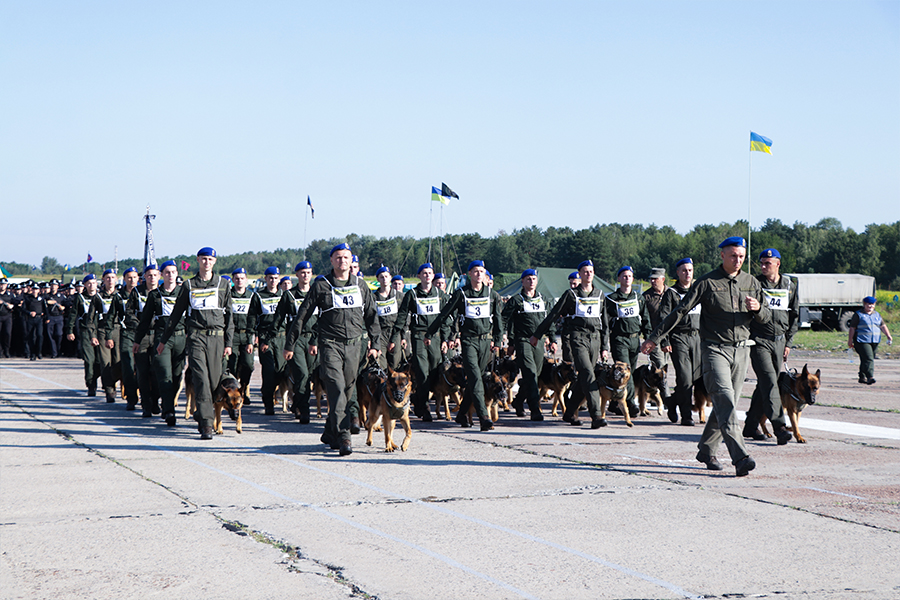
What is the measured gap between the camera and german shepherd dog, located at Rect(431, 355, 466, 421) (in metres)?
12.2

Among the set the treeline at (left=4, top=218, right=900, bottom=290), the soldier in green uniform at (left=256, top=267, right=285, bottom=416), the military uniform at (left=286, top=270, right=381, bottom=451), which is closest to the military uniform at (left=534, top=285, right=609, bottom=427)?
the military uniform at (left=286, top=270, right=381, bottom=451)

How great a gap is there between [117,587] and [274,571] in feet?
2.78

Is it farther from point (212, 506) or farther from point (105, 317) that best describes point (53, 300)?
point (212, 506)

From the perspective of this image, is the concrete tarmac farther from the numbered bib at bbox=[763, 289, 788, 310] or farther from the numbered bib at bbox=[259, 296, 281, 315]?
the numbered bib at bbox=[259, 296, 281, 315]

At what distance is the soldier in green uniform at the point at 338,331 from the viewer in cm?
933

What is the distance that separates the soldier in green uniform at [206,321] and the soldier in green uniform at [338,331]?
1.53m

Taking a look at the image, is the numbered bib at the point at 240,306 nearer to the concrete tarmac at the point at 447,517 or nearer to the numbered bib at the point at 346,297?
the concrete tarmac at the point at 447,517

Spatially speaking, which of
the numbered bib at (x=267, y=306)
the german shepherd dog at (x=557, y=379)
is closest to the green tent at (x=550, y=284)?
the german shepherd dog at (x=557, y=379)

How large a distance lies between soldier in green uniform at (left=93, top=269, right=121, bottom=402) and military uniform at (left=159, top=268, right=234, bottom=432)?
4488 millimetres

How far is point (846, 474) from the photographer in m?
8.15

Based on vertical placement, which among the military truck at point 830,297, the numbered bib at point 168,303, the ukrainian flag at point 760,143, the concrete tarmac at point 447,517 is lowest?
the concrete tarmac at point 447,517

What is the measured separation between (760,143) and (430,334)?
29341 millimetres

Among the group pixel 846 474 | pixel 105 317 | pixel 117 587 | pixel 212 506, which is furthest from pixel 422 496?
pixel 105 317

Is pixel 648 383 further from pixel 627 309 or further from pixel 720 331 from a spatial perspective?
pixel 720 331
